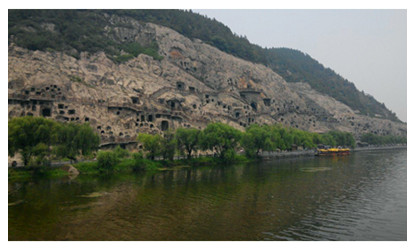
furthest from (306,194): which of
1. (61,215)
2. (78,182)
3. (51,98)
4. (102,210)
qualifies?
(51,98)

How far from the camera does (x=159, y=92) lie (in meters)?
95.5

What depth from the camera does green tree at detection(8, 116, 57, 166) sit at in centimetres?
4534

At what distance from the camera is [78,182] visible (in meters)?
44.6

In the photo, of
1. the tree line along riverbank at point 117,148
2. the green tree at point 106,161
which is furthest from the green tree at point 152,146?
the green tree at point 106,161

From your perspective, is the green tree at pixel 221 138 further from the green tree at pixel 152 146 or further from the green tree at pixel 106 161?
the green tree at pixel 106 161

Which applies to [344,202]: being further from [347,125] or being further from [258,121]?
[347,125]

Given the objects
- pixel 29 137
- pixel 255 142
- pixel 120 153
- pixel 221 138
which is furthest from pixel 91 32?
pixel 29 137

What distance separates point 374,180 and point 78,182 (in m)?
40.8

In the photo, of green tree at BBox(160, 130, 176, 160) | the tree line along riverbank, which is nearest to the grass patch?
the tree line along riverbank

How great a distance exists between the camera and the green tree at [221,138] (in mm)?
66812

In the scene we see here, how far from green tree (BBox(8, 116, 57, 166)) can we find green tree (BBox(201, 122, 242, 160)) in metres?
28.9

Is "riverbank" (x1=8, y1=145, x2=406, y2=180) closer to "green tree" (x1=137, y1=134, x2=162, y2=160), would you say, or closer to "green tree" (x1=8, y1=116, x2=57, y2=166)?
"green tree" (x1=137, y1=134, x2=162, y2=160)

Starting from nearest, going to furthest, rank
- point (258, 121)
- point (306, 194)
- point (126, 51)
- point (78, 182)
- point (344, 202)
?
1. point (344, 202)
2. point (306, 194)
3. point (78, 182)
4. point (126, 51)
5. point (258, 121)

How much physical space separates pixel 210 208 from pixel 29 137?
32.1m
